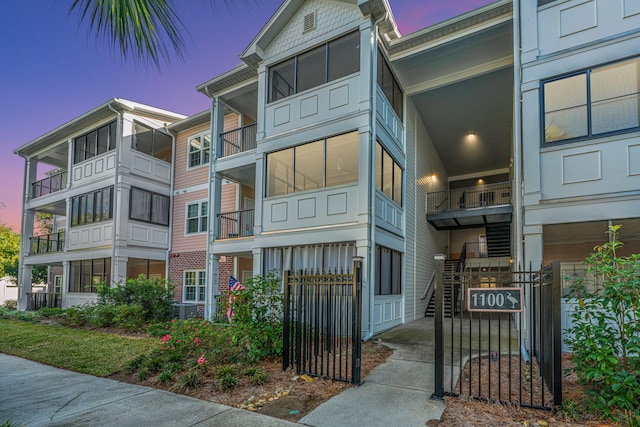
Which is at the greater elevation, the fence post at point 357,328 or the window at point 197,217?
the window at point 197,217

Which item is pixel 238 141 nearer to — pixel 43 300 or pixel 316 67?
pixel 316 67

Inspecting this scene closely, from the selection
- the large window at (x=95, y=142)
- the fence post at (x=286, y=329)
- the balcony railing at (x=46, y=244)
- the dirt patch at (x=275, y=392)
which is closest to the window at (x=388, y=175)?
the fence post at (x=286, y=329)

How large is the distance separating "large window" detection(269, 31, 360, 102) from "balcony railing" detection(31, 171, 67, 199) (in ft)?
48.1

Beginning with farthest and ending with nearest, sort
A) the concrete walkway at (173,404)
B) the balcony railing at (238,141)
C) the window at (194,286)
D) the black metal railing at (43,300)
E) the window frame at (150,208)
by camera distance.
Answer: the black metal railing at (43,300) < the window frame at (150,208) < the window at (194,286) < the balcony railing at (238,141) < the concrete walkway at (173,404)

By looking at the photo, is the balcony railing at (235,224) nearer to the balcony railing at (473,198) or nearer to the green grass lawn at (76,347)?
the green grass lawn at (76,347)

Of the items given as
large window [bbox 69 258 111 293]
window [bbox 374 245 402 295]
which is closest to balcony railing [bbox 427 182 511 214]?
window [bbox 374 245 402 295]

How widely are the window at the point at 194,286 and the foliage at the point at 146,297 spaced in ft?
8.97

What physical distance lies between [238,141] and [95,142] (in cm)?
751

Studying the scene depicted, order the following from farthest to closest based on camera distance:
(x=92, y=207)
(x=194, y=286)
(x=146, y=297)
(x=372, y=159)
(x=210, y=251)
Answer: (x=92, y=207) → (x=194, y=286) → (x=210, y=251) → (x=146, y=297) → (x=372, y=159)

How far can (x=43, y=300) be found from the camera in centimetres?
1888

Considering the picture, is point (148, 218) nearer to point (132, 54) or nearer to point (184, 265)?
point (184, 265)

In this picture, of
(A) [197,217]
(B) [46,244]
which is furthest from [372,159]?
(B) [46,244]

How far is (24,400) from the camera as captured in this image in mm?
5695

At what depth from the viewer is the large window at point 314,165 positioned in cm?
1057
